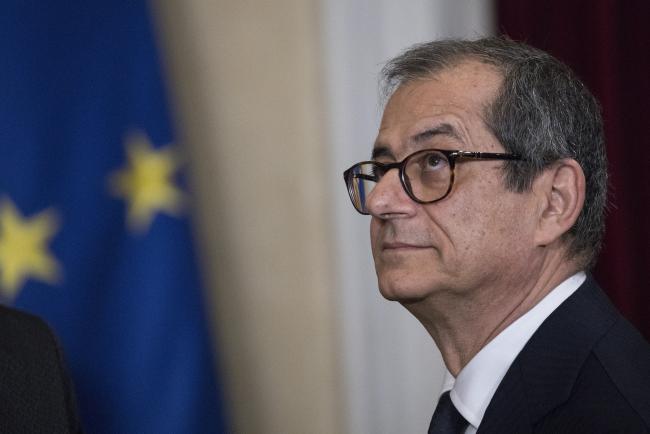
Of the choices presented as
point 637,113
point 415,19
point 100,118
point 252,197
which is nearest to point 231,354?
point 252,197

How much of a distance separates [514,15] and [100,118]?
141 cm

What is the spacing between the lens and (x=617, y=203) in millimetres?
3018

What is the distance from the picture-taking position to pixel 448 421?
6.49 feet

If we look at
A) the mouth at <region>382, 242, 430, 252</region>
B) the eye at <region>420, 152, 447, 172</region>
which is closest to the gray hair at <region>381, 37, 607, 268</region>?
the eye at <region>420, 152, 447, 172</region>

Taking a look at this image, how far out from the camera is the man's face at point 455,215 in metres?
1.96

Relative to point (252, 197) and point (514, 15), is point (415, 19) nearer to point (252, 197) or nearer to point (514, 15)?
point (514, 15)

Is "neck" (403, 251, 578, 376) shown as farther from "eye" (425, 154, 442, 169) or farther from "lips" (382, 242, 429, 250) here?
"eye" (425, 154, 442, 169)

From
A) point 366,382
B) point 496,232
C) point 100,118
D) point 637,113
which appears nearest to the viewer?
point 496,232

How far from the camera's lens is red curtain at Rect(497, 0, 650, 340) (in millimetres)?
3012

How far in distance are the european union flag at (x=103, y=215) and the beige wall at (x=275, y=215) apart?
467mm

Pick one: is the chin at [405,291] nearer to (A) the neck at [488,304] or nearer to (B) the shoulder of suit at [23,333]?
(A) the neck at [488,304]

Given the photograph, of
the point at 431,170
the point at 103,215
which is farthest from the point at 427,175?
the point at 103,215

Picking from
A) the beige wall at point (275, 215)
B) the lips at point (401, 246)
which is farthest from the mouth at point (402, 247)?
the beige wall at point (275, 215)

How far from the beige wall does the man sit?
1127 mm
